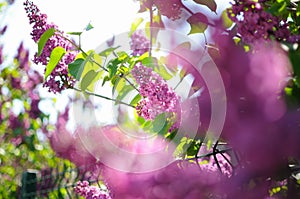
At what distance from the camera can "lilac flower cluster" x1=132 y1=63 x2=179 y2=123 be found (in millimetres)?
772

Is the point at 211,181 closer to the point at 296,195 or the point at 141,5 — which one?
the point at 296,195

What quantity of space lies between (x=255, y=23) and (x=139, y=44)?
1.59 feet

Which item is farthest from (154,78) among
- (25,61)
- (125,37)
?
(25,61)

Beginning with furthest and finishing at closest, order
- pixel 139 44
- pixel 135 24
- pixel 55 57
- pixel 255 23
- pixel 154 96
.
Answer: pixel 135 24, pixel 139 44, pixel 55 57, pixel 154 96, pixel 255 23

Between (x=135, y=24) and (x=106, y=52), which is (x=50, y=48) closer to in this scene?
(x=106, y=52)

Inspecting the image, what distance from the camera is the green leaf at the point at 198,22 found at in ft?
2.76

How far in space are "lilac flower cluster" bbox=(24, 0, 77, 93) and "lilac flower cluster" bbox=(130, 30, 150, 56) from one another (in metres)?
0.11

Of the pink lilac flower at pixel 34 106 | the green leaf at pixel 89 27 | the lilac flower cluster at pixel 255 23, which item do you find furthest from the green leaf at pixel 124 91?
the pink lilac flower at pixel 34 106

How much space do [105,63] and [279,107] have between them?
0.60 m

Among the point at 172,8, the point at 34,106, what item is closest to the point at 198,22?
the point at 172,8

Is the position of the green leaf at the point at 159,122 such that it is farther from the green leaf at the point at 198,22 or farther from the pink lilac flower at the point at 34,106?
the pink lilac flower at the point at 34,106

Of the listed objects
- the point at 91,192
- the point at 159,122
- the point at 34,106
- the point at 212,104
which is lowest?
the point at 34,106

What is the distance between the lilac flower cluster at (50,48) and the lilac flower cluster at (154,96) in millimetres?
212

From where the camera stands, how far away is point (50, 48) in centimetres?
104
